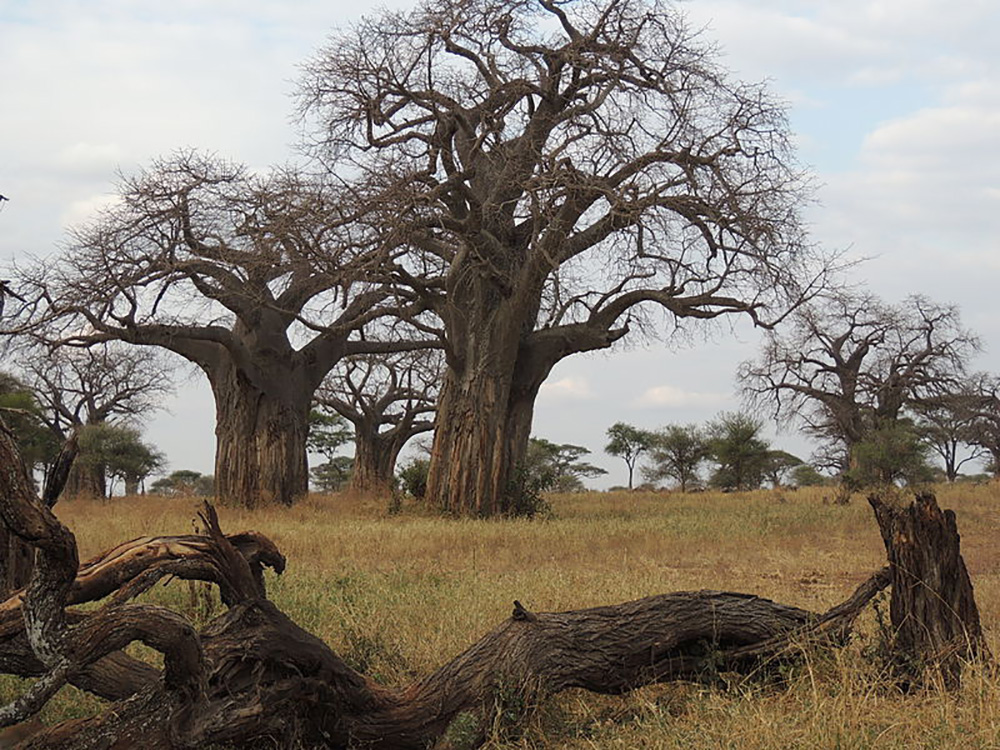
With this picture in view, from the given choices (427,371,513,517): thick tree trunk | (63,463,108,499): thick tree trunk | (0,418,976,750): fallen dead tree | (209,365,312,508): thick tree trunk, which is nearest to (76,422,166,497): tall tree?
(63,463,108,499): thick tree trunk

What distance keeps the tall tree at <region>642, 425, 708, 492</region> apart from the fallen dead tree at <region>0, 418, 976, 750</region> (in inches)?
1330

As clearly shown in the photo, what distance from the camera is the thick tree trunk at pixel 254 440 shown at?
2059cm

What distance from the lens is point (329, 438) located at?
44938mm

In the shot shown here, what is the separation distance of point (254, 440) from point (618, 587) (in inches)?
552

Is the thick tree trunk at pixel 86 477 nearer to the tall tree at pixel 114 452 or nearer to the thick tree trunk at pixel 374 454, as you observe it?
the tall tree at pixel 114 452

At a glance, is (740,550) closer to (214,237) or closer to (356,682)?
(356,682)

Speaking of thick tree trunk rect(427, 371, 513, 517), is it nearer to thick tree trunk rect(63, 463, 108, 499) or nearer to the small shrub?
the small shrub

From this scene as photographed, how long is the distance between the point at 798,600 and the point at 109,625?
567 cm

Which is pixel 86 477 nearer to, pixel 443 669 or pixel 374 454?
pixel 374 454

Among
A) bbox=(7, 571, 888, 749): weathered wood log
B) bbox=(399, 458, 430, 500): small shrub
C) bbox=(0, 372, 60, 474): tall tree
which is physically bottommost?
bbox=(7, 571, 888, 749): weathered wood log

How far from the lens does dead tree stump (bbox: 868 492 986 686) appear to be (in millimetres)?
5055

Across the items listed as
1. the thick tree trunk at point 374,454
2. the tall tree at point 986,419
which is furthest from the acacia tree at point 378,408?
the tall tree at point 986,419

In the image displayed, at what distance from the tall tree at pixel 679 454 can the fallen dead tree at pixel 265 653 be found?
33787 mm

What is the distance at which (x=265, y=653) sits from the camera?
4.45m
